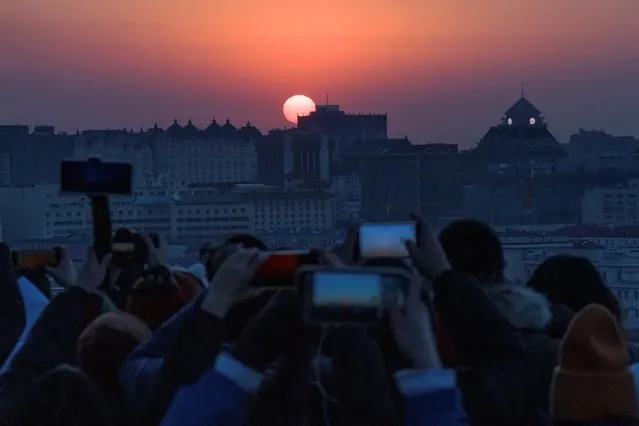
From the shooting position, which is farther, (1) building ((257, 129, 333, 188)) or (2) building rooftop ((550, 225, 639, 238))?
(1) building ((257, 129, 333, 188))

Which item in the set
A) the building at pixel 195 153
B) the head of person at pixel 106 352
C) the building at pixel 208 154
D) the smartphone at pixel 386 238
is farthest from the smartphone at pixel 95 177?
the building at pixel 208 154

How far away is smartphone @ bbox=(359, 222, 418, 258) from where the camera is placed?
2119 millimetres

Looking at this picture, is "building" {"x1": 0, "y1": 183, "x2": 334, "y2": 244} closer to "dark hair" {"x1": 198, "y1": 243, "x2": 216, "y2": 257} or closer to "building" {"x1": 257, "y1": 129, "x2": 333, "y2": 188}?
"building" {"x1": 257, "y1": 129, "x2": 333, "y2": 188}

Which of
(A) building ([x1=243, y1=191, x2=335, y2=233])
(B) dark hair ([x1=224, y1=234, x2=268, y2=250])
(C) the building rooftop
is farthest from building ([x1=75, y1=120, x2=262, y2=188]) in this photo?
(B) dark hair ([x1=224, y1=234, x2=268, y2=250])

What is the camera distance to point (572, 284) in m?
2.78

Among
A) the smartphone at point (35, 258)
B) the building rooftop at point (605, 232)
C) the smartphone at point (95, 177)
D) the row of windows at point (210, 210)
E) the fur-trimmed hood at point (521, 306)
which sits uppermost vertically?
the smartphone at point (95, 177)

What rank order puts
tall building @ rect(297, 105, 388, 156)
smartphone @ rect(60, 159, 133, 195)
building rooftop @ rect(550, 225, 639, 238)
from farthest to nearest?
tall building @ rect(297, 105, 388, 156) → building rooftop @ rect(550, 225, 639, 238) → smartphone @ rect(60, 159, 133, 195)

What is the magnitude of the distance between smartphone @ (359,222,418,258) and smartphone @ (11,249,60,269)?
790 mm

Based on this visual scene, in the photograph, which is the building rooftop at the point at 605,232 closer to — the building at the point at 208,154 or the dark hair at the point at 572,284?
the dark hair at the point at 572,284

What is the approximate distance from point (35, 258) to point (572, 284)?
38.8 inches

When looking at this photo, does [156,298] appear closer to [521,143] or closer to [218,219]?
[218,219]

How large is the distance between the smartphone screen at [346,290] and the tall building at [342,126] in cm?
6938

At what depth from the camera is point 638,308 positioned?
19.0 m

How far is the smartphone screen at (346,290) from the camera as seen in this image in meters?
1.74
